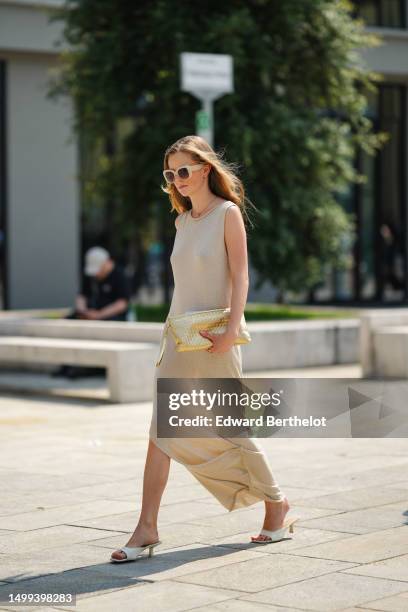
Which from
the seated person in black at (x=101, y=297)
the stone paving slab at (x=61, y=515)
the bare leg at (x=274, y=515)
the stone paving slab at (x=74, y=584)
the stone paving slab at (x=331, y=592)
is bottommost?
the stone paving slab at (x=61, y=515)

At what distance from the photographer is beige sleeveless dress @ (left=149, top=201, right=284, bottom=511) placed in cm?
577

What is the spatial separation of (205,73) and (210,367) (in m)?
7.82

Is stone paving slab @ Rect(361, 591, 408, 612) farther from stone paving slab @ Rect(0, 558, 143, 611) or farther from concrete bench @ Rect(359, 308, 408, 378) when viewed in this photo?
concrete bench @ Rect(359, 308, 408, 378)

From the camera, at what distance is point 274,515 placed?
6000 mm

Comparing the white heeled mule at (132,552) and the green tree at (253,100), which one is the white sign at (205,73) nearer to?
the green tree at (253,100)

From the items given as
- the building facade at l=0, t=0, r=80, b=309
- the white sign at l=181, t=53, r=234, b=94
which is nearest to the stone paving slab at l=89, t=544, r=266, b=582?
the white sign at l=181, t=53, r=234, b=94

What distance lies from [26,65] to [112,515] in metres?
15.9

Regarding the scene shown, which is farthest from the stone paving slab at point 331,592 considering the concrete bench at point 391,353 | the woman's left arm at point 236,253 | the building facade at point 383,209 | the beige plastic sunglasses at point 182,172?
the building facade at point 383,209

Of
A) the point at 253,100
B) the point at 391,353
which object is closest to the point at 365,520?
the point at 391,353

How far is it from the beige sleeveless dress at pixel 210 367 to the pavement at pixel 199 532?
0.31m

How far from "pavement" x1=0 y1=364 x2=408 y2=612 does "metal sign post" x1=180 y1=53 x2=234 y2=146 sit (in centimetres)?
439

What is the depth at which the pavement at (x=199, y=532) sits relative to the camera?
16.8 feet

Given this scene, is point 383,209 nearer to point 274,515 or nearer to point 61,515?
point 61,515

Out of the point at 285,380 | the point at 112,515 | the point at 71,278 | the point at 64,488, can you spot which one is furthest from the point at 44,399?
the point at 71,278
